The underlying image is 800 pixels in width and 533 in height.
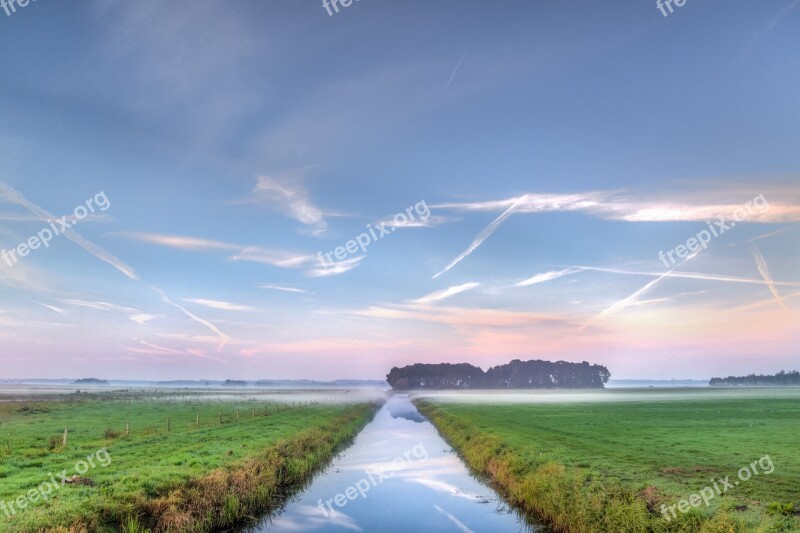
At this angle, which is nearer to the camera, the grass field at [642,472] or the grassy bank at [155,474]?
the grass field at [642,472]

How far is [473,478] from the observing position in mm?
35531

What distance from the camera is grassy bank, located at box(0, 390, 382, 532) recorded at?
1950 cm

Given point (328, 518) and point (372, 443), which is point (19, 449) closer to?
point (328, 518)

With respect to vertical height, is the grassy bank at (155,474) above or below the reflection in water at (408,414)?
above

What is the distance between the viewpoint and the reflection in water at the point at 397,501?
83.3ft

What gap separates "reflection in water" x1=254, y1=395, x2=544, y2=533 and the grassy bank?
211 cm

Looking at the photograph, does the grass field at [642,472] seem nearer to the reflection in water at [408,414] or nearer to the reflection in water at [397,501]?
the reflection in water at [397,501]

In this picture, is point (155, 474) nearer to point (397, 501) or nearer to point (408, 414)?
point (397, 501)

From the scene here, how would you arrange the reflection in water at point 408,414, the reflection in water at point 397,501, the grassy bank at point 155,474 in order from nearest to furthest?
1. the grassy bank at point 155,474
2. the reflection in water at point 397,501
3. the reflection in water at point 408,414

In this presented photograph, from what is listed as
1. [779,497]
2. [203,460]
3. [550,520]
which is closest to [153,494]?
[203,460]

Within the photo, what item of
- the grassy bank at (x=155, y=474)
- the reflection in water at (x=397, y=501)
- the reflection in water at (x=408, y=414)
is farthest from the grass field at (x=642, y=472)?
the reflection in water at (x=408, y=414)

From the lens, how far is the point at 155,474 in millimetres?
24688

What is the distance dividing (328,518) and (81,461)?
47.9ft

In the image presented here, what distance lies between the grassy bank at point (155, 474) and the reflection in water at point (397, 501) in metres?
2.11
